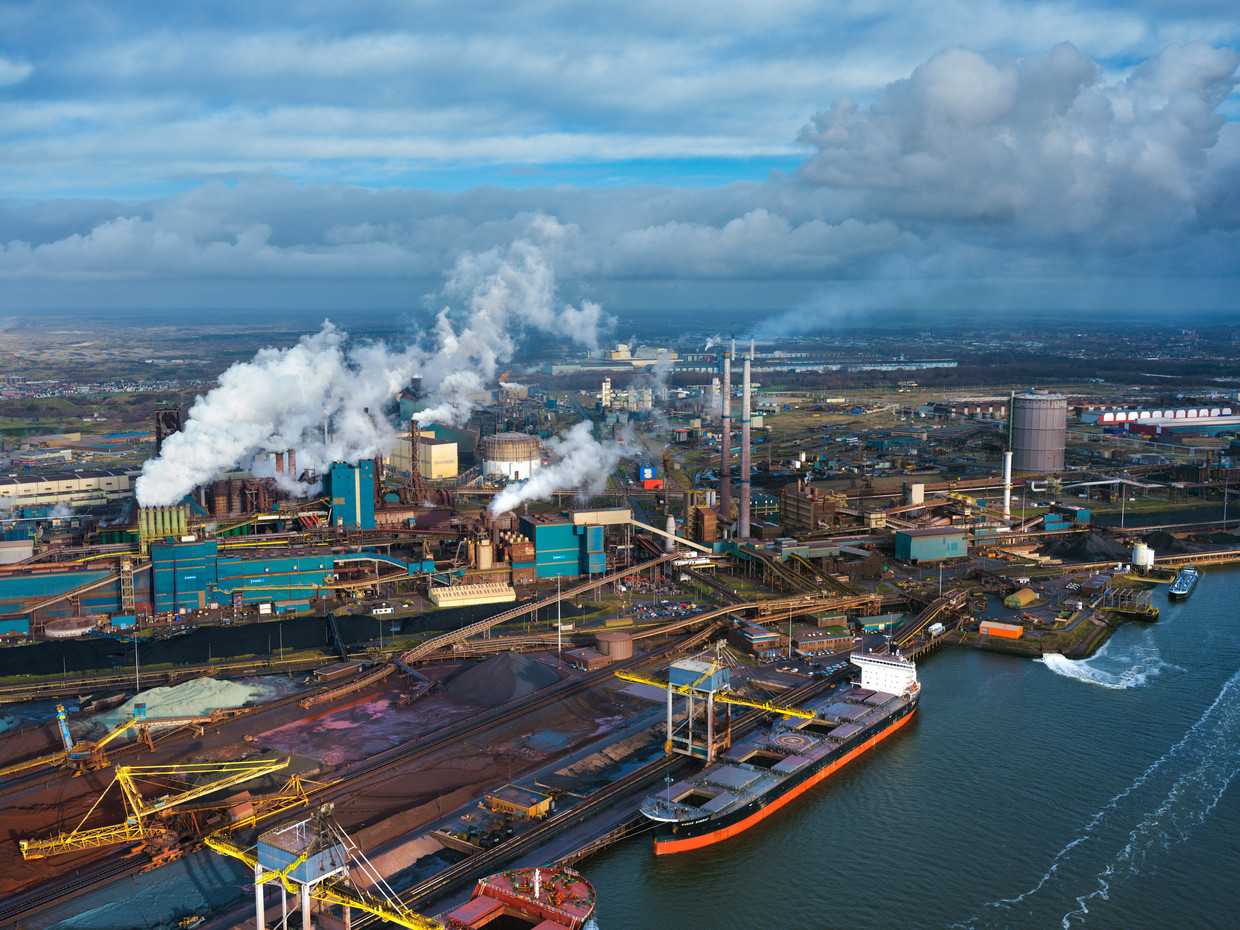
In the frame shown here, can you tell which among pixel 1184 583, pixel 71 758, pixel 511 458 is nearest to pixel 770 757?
pixel 71 758

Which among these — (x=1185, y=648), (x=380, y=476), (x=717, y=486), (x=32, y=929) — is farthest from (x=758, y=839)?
(x=717, y=486)

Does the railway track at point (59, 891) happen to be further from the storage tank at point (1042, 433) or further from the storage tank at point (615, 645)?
the storage tank at point (1042, 433)

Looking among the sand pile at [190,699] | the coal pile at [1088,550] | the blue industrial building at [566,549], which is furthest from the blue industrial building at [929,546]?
the sand pile at [190,699]

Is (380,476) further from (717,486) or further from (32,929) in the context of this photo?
(32,929)

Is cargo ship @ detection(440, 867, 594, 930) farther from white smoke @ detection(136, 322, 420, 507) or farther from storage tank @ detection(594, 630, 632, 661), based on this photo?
white smoke @ detection(136, 322, 420, 507)

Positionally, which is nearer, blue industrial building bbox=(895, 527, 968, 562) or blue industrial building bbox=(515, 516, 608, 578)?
blue industrial building bbox=(515, 516, 608, 578)

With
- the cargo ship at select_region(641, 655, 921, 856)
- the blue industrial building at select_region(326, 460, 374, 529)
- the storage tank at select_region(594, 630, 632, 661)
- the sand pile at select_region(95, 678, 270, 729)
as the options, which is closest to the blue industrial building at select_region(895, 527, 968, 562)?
the cargo ship at select_region(641, 655, 921, 856)
